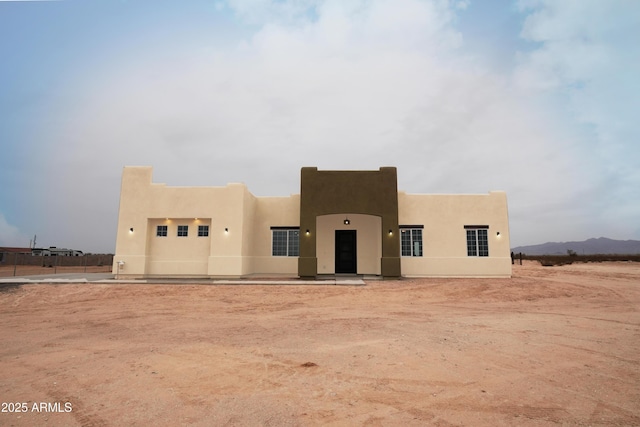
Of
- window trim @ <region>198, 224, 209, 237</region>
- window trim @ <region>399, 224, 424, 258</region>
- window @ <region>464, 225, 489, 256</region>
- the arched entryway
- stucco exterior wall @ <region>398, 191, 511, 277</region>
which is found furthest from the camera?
window trim @ <region>399, 224, 424, 258</region>

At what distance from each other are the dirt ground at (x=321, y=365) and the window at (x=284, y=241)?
8120 millimetres

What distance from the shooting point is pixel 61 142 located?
29.7 meters

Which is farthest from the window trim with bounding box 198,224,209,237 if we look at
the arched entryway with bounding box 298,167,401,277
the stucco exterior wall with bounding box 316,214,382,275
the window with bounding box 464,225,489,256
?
the window with bounding box 464,225,489,256

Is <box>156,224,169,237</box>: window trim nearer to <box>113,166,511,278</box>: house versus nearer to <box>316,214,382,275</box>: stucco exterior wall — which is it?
<box>113,166,511,278</box>: house

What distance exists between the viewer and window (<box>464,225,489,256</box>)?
56.1ft

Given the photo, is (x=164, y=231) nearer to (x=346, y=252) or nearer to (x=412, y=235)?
(x=346, y=252)

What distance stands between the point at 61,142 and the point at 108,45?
57.3ft

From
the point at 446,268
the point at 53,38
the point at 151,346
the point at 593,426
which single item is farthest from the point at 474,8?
the point at 53,38

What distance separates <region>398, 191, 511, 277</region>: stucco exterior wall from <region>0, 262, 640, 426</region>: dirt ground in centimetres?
688

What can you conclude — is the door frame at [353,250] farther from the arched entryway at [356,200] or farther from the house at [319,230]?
the arched entryway at [356,200]

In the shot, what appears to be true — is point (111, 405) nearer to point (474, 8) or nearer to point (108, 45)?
point (474, 8)

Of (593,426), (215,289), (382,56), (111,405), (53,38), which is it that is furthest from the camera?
(382,56)

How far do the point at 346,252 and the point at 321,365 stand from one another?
1380cm

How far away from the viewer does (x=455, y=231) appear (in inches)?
677
